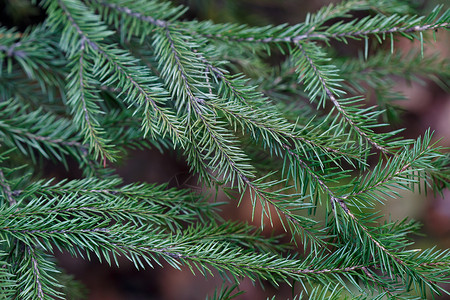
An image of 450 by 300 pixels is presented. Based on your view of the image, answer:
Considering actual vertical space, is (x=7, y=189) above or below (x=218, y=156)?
below

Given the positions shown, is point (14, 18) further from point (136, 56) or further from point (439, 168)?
point (439, 168)

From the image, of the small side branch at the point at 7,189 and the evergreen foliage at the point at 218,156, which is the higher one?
the evergreen foliage at the point at 218,156

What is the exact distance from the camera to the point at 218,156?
48 cm

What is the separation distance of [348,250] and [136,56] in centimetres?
48

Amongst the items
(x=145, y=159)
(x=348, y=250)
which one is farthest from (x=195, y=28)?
(x=145, y=159)

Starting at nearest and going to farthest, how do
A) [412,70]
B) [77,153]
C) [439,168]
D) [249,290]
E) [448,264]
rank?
[448,264] < [439,168] < [77,153] < [412,70] < [249,290]

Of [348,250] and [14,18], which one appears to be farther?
[14,18]

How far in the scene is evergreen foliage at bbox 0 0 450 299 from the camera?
0.47 m

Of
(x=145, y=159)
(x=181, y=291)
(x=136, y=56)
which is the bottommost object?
(x=181, y=291)

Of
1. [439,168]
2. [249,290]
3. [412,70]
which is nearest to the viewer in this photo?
[439,168]

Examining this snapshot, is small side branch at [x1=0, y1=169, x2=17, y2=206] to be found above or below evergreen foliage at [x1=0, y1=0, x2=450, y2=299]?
below

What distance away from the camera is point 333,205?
0.46 metres

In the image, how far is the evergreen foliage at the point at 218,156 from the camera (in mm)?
466

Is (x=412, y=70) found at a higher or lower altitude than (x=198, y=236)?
higher
